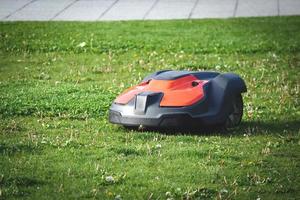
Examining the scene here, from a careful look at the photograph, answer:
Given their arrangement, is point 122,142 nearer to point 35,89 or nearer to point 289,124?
point 289,124

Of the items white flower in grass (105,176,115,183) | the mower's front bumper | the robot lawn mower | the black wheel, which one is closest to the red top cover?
the robot lawn mower

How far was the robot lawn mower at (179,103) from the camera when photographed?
8.66 metres

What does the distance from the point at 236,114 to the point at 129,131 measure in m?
1.20

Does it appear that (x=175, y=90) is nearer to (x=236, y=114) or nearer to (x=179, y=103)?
(x=179, y=103)

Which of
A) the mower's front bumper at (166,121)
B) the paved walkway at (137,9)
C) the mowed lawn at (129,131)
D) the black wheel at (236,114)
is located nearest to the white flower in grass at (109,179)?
the mowed lawn at (129,131)

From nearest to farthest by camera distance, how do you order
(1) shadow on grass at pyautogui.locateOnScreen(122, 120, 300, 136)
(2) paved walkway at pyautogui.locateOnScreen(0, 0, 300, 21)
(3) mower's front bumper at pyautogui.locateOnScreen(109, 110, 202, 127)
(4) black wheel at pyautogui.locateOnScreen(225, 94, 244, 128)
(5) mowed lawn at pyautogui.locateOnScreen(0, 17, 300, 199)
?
(5) mowed lawn at pyautogui.locateOnScreen(0, 17, 300, 199), (3) mower's front bumper at pyautogui.locateOnScreen(109, 110, 202, 127), (1) shadow on grass at pyautogui.locateOnScreen(122, 120, 300, 136), (4) black wheel at pyautogui.locateOnScreen(225, 94, 244, 128), (2) paved walkway at pyautogui.locateOnScreen(0, 0, 300, 21)

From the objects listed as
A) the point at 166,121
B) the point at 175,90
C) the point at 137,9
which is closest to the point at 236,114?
the point at 175,90

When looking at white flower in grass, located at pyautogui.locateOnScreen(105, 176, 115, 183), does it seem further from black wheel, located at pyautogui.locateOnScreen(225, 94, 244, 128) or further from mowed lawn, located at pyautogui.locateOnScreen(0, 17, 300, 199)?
black wheel, located at pyautogui.locateOnScreen(225, 94, 244, 128)

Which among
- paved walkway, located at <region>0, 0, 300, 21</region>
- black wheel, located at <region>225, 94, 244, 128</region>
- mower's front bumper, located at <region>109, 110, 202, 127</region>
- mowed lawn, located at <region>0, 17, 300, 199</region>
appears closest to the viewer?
mowed lawn, located at <region>0, 17, 300, 199</region>

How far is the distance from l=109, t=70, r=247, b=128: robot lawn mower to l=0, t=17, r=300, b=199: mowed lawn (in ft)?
0.55

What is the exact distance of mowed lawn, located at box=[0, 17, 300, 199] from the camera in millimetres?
7133

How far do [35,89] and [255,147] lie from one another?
4001 mm

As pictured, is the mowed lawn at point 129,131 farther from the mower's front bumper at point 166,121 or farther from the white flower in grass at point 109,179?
the mower's front bumper at point 166,121

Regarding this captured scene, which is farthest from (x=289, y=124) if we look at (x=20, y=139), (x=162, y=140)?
(x=20, y=139)
